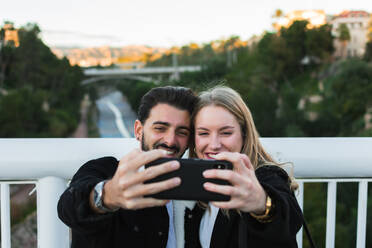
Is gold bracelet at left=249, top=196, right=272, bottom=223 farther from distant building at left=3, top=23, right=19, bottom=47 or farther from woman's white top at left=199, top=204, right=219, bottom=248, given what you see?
distant building at left=3, top=23, right=19, bottom=47

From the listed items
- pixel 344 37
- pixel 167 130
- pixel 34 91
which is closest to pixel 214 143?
pixel 167 130

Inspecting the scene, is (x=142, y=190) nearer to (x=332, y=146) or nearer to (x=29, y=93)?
(x=332, y=146)

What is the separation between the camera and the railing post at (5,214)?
1326 mm

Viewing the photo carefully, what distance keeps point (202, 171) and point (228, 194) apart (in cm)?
7

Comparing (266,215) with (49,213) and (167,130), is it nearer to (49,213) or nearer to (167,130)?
(167,130)

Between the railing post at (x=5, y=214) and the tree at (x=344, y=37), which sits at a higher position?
the tree at (x=344, y=37)

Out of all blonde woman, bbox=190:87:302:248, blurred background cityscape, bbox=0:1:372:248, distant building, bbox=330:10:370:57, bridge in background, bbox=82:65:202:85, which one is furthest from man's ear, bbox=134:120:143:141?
bridge in background, bbox=82:65:202:85

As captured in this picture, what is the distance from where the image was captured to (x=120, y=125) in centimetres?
3906

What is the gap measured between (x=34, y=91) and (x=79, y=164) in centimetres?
2895

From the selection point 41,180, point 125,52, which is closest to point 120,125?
point 125,52

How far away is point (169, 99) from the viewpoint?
1279 mm

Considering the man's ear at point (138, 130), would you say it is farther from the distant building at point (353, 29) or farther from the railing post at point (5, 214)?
the distant building at point (353, 29)

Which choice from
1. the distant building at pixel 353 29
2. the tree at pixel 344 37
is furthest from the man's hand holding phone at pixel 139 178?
the tree at pixel 344 37

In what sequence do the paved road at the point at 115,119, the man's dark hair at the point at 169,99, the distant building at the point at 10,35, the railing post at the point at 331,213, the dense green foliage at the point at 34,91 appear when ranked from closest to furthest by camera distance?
the man's dark hair at the point at 169,99, the railing post at the point at 331,213, the dense green foliage at the point at 34,91, the distant building at the point at 10,35, the paved road at the point at 115,119
